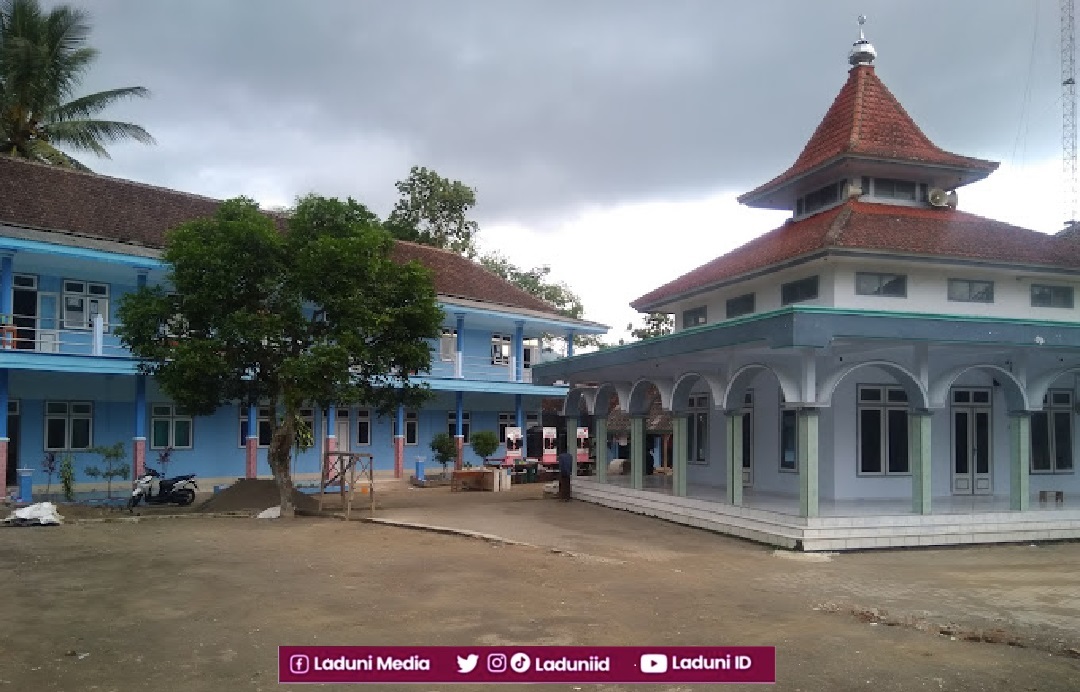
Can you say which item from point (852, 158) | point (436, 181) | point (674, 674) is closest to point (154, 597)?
point (674, 674)

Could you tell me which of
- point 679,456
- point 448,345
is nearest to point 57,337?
point 448,345

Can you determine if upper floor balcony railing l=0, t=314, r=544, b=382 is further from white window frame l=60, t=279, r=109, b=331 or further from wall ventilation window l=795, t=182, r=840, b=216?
wall ventilation window l=795, t=182, r=840, b=216

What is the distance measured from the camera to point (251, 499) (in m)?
17.4

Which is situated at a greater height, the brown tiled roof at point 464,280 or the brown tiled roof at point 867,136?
the brown tiled roof at point 867,136

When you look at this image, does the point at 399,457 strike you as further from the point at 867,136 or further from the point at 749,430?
the point at 867,136

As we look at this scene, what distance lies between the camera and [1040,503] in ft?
51.5

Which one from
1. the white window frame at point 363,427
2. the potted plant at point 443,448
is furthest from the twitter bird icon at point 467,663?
the white window frame at point 363,427

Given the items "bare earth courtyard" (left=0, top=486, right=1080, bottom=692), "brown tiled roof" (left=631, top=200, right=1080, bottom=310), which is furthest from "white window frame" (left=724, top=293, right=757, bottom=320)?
"bare earth courtyard" (left=0, top=486, right=1080, bottom=692)

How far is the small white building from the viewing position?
13266mm

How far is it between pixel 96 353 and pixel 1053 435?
20.6 meters

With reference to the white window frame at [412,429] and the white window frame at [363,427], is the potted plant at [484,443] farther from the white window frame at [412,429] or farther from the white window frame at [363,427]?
the white window frame at [363,427]

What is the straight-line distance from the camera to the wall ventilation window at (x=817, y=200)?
18359 millimetres

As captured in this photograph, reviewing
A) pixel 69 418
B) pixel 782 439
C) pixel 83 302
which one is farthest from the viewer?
pixel 83 302

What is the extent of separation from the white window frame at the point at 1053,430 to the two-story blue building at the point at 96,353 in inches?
510
